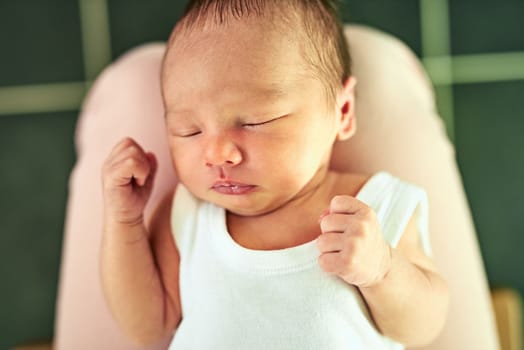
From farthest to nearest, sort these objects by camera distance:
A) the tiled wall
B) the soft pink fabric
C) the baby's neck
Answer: the tiled wall, the soft pink fabric, the baby's neck

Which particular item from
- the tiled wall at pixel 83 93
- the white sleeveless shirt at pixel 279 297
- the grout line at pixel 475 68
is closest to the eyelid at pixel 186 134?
the white sleeveless shirt at pixel 279 297

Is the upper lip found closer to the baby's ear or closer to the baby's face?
the baby's face

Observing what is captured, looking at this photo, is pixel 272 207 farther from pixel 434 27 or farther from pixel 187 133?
pixel 434 27

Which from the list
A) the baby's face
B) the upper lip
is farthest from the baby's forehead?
the upper lip

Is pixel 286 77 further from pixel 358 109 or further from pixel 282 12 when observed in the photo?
pixel 358 109

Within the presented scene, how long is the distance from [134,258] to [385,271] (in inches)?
12.6

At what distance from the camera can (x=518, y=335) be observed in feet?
4.26

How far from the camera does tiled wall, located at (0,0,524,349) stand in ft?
4.28

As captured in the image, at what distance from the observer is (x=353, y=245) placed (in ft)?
2.37

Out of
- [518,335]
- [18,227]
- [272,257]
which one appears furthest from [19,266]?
[518,335]

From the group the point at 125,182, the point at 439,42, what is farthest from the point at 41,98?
the point at 439,42

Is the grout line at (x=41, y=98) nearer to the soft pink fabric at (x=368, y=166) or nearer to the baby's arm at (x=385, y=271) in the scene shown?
the soft pink fabric at (x=368, y=166)

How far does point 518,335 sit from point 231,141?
80 centimetres

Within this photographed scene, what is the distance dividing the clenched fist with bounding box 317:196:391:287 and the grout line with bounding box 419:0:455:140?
68 centimetres
